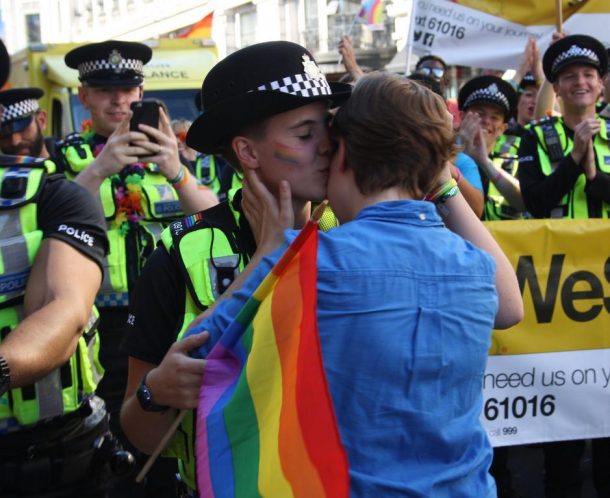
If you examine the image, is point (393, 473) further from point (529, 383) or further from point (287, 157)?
point (529, 383)

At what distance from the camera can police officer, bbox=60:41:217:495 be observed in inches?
189

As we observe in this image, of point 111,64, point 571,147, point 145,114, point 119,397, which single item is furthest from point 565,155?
point 119,397

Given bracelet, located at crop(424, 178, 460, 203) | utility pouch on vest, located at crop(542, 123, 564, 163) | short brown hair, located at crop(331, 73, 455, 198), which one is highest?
short brown hair, located at crop(331, 73, 455, 198)

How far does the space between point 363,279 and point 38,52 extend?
11.6 metres

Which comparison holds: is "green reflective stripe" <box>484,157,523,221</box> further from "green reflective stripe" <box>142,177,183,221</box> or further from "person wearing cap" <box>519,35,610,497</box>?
"green reflective stripe" <box>142,177,183,221</box>

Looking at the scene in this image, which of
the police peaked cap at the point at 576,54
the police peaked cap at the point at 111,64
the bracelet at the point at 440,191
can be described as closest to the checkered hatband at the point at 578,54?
the police peaked cap at the point at 576,54

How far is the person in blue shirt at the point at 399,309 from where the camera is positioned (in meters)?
2.05

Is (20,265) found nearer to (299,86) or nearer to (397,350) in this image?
(299,86)

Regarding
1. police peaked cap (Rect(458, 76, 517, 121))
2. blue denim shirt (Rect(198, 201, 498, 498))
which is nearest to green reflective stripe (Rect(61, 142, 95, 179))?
police peaked cap (Rect(458, 76, 517, 121))

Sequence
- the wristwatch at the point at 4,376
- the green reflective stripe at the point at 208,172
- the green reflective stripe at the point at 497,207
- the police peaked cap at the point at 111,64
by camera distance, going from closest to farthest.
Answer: the wristwatch at the point at 4,376
the police peaked cap at the point at 111,64
the green reflective stripe at the point at 497,207
the green reflective stripe at the point at 208,172

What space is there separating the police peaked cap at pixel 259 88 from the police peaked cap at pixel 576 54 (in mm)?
3735

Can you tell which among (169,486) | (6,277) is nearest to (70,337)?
(6,277)

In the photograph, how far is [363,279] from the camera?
206cm

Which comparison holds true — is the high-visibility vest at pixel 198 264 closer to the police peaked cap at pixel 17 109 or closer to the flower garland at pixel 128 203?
the flower garland at pixel 128 203
